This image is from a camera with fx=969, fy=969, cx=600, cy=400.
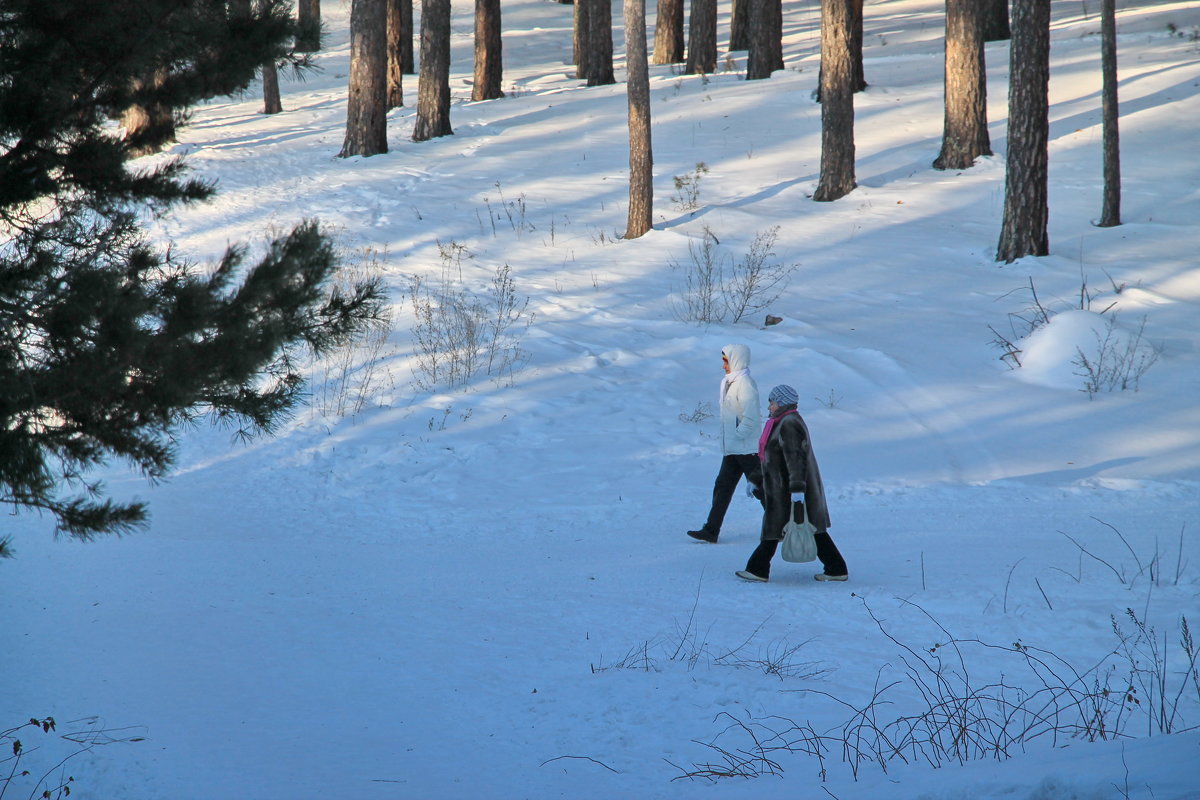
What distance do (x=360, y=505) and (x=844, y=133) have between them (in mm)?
11441

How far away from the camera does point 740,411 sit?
25.9ft

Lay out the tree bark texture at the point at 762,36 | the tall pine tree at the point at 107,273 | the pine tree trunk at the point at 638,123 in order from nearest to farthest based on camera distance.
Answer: the tall pine tree at the point at 107,273
the pine tree trunk at the point at 638,123
the tree bark texture at the point at 762,36

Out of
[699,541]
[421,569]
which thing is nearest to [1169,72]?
[699,541]

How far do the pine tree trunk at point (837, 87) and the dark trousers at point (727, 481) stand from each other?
1047 cm

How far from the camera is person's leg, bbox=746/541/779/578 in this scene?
274 inches

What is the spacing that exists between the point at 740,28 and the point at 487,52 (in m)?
10.2

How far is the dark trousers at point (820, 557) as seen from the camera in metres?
6.89

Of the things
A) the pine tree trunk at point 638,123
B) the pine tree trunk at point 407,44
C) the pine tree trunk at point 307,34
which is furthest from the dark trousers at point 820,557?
the pine tree trunk at point 407,44

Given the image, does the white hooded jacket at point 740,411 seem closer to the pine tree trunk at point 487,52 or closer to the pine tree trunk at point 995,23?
the pine tree trunk at point 487,52

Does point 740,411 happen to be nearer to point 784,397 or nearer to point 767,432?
point 767,432

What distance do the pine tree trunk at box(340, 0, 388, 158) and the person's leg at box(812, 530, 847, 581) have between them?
1618 cm

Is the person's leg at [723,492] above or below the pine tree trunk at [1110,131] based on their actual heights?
below

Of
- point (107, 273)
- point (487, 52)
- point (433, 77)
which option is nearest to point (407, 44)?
point (487, 52)

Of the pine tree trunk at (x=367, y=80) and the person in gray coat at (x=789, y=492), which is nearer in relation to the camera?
the person in gray coat at (x=789, y=492)
